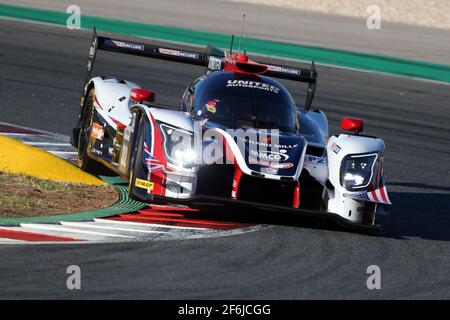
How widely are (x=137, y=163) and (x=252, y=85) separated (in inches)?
71.7

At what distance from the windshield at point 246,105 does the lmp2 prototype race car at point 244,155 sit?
0.01 m

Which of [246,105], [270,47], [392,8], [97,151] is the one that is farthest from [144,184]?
[392,8]

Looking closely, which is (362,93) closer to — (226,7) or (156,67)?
(156,67)

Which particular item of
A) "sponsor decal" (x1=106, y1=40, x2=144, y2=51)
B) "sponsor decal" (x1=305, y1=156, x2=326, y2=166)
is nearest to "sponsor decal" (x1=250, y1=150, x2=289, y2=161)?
"sponsor decal" (x1=305, y1=156, x2=326, y2=166)

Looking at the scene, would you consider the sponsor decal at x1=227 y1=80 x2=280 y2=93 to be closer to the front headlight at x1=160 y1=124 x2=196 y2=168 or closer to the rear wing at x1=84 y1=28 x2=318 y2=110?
the rear wing at x1=84 y1=28 x2=318 y2=110

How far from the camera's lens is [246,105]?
11422mm

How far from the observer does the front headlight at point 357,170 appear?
413 inches

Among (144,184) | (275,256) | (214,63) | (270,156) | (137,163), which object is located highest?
(214,63)

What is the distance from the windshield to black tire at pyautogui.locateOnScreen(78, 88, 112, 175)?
1.69m

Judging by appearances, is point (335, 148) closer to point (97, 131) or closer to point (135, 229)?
point (135, 229)

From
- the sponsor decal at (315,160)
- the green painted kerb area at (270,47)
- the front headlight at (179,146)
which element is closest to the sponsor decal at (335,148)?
the sponsor decal at (315,160)

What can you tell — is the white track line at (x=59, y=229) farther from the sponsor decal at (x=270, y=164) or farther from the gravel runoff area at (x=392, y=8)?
the gravel runoff area at (x=392, y=8)

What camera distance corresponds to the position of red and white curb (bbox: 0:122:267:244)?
9.27 m

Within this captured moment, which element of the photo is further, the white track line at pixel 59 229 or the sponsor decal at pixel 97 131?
the sponsor decal at pixel 97 131
